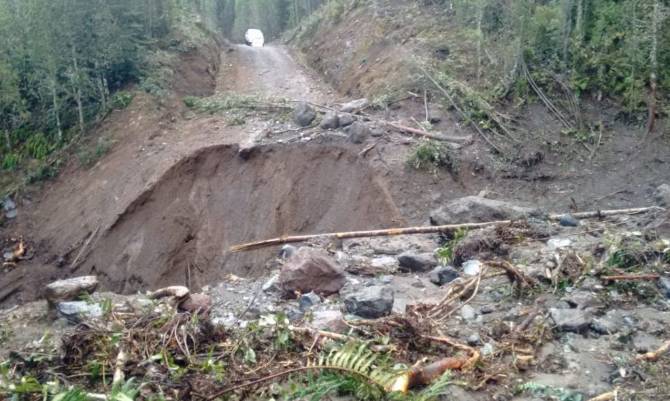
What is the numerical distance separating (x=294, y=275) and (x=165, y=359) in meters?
2.00

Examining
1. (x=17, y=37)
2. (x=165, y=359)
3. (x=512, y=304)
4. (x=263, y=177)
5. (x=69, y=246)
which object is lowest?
(x=69, y=246)

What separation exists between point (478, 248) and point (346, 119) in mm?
5071

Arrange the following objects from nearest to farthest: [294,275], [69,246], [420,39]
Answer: [294,275], [69,246], [420,39]

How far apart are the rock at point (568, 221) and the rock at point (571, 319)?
2787 mm

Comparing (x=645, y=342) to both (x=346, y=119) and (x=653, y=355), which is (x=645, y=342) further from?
(x=346, y=119)

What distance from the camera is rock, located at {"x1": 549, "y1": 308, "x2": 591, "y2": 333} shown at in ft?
15.4

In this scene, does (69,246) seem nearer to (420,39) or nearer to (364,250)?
(364,250)

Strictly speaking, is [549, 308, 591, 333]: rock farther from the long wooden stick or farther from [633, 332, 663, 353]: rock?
the long wooden stick

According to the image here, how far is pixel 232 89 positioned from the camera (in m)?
16.7

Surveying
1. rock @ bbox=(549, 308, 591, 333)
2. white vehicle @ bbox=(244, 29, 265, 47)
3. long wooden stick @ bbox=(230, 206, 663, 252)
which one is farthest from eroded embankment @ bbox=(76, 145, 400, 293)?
white vehicle @ bbox=(244, 29, 265, 47)

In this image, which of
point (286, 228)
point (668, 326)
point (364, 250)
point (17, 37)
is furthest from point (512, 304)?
point (17, 37)

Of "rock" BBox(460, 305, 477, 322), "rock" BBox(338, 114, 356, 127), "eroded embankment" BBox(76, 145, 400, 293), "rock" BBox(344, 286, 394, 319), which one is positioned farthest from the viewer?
"rock" BBox(338, 114, 356, 127)

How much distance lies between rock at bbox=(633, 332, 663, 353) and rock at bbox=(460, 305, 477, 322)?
1.09m

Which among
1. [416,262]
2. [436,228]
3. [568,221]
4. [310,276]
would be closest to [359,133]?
[436,228]
